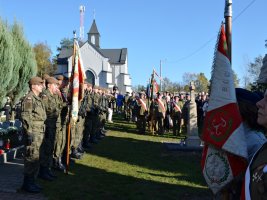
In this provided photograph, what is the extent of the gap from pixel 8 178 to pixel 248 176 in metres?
7.25

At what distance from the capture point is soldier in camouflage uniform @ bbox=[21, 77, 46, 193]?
7281 mm

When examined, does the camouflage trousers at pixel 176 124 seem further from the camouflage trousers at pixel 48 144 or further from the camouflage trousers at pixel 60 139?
the camouflage trousers at pixel 48 144

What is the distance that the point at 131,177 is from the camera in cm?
930

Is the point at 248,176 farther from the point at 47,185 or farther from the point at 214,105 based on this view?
the point at 47,185

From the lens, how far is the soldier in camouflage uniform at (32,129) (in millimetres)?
7281

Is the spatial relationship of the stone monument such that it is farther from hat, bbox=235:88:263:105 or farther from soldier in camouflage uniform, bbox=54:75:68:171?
hat, bbox=235:88:263:105

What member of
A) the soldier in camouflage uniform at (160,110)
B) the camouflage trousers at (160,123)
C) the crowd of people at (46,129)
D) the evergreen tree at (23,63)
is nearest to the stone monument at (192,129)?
the soldier in camouflage uniform at (160,110)

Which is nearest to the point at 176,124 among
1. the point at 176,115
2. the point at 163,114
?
the point at 176,115

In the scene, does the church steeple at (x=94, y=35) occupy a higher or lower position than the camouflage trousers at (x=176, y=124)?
higher

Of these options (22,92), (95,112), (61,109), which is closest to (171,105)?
(95,112)

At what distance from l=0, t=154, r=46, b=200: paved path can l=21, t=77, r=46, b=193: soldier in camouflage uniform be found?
21 centimetres

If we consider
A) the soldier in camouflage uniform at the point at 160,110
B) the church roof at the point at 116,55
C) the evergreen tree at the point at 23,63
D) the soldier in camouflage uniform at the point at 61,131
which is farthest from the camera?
the church roof at the point at 116,55

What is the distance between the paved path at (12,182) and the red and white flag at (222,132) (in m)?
4.94

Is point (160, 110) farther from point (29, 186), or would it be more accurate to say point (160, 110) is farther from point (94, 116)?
point (29, 186)
